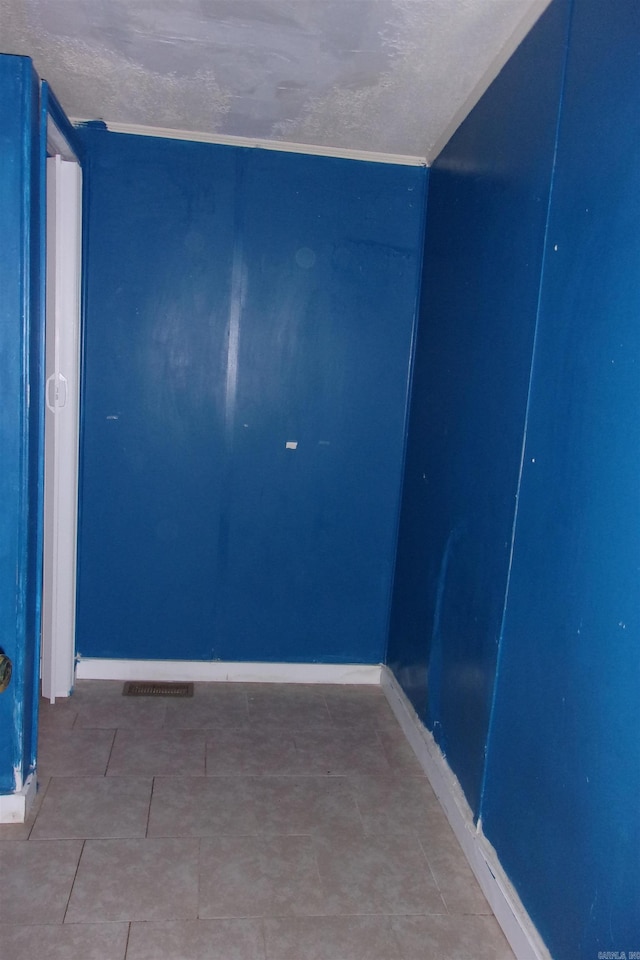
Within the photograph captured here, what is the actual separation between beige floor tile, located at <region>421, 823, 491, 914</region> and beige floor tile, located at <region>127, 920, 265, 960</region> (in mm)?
574

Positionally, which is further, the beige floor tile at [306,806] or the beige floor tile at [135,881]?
the beige floor tile at [306,806]

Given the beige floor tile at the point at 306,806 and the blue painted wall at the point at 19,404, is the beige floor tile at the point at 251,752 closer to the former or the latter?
the beige floor tile at the point at 306,806

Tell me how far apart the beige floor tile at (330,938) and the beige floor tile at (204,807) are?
420 millimetres

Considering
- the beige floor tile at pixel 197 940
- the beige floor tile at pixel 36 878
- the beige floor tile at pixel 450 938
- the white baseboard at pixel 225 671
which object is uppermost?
the white baseboard at pixel 225 671

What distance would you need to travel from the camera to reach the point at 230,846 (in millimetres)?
2260

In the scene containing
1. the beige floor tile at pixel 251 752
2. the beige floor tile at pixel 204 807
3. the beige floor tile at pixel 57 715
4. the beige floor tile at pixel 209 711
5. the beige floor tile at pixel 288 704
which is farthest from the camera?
the beige floor tile at pixel 288 704

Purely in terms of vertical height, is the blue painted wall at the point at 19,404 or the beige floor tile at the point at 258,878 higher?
the blue painted wall at the point at 19,404

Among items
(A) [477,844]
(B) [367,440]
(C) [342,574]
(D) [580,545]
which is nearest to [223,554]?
(C) [342,574]

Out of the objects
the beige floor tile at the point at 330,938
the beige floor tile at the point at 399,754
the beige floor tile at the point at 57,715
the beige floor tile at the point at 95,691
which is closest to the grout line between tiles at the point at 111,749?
the beige floor tile at the point at 57,715

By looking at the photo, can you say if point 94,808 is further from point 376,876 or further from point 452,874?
point 452,874

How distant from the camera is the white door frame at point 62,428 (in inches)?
116

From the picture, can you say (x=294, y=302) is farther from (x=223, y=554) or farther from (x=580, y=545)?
(x=580, y=545)

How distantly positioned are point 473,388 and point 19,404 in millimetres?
1464

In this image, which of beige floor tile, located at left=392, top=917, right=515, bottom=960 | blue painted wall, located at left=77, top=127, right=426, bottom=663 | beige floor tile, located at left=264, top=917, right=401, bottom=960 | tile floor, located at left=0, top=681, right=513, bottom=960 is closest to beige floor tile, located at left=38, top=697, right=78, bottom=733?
tile floor, located at left=0, top=681, right=513, bottom=960
